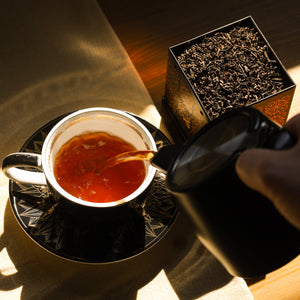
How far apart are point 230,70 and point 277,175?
548 mm

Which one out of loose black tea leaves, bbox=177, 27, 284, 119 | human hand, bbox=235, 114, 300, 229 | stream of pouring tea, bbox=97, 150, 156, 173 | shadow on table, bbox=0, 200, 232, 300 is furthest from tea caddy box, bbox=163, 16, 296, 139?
human hand, bbox=235, 114, 300, 229

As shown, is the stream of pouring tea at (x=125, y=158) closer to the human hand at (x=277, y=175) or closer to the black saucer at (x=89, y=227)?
the black saucer at (x=89, y=227)

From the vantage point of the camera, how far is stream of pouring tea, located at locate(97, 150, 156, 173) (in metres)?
0.82

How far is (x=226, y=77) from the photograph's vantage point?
94 centimetres

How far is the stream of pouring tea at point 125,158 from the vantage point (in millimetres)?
818

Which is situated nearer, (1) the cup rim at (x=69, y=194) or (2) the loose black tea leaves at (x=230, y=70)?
(1) the cup rim at (x=69, y=194)

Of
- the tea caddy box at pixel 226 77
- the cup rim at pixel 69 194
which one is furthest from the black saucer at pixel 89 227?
the tea caddy box at pixel 226 77

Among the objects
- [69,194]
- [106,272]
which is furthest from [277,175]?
[106,272]

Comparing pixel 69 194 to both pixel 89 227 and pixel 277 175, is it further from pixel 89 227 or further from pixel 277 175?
pixel 277 175

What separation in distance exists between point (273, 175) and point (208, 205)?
0.33ft

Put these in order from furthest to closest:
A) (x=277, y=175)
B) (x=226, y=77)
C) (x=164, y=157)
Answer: (x=226, y=77) < (x=164, y=157) < (x=277, y=175)

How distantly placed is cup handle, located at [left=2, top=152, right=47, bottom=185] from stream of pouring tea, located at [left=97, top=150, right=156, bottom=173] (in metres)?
0.12

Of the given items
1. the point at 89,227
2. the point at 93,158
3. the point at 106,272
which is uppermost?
the point at 93,158

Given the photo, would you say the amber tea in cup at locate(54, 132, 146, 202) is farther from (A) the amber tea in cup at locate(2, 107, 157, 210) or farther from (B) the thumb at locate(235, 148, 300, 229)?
(B) the thumb at locate(235, 148, 300, 229)
